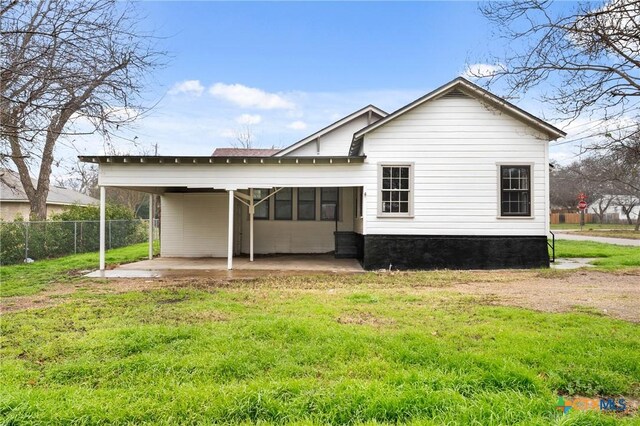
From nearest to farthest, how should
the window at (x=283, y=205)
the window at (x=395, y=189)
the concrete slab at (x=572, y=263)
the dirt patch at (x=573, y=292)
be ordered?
the dirt patch at (x=573, y=292) < the window at (x=395, y=189) < the concrete slab at (x=572, y=263) < the window at (x=283, y=205)

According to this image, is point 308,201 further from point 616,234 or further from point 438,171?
point 616,234

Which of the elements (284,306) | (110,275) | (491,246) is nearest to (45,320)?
(284,306)

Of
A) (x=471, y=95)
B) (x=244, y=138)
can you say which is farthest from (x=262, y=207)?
(x=244, y=138)

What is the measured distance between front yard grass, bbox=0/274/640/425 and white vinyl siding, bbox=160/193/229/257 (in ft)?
30.6

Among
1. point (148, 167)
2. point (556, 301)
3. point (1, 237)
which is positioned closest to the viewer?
point (556, 301)

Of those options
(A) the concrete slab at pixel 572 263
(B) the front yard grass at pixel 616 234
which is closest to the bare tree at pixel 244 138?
(B) the front yard grass at pixel 616 234

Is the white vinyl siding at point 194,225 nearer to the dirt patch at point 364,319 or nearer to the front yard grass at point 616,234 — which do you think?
the dirt patch at point 364,319

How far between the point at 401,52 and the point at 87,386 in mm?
16031

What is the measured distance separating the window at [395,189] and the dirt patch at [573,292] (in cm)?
348

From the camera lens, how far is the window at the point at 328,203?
55.4 feet

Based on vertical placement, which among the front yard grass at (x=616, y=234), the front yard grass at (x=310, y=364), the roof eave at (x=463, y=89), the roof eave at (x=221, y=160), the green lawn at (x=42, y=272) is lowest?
the green lawn at (x=42, y=272)

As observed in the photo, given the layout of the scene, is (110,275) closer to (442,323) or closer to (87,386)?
(87,386)

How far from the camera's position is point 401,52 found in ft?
54.3

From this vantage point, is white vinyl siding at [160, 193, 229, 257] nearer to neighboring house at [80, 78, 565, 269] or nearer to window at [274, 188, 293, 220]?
window at [274, 188, 293, 220]
